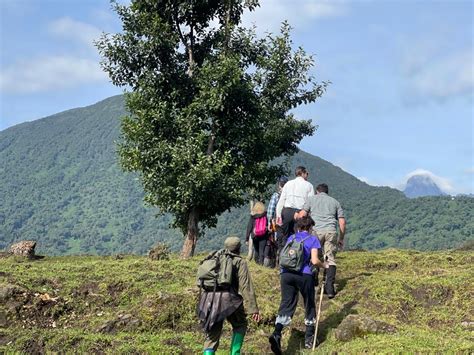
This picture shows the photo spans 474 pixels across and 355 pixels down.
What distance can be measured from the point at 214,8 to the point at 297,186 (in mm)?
12940

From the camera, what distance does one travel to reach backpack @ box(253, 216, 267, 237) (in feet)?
57.6

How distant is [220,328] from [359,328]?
3.17 m

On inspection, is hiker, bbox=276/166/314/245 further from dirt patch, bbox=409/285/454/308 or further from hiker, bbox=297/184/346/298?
dirt patch, bbox=409/285/454/308

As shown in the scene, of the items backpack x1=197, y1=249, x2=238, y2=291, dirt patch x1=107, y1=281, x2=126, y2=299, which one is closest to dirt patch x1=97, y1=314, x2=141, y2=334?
dirt patch x1=107, y1=281, x2=126, y2=299

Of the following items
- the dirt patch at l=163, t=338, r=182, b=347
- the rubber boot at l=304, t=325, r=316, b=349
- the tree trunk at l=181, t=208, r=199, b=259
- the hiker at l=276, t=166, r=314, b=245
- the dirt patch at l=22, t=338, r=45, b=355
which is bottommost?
the dirt patch at l=22, t=338, r=45, b=355

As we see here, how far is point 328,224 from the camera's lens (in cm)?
1327

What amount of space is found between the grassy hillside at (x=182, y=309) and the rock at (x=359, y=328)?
0.44ft

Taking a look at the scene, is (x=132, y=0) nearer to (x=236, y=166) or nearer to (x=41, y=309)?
(x=236, y=166)

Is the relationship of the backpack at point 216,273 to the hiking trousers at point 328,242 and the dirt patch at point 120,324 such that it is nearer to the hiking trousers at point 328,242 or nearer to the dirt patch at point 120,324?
Result: the dirt patch at point 120,324

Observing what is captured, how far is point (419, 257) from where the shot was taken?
1847 cm

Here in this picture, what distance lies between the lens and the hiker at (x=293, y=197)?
14.8 metres

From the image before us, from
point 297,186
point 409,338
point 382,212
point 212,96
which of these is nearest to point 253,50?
point 212,96

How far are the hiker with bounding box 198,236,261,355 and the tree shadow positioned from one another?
2.62 m

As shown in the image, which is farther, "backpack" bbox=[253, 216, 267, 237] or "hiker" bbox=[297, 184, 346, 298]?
"backpack" bbox=[253, 216, 267, 237]
